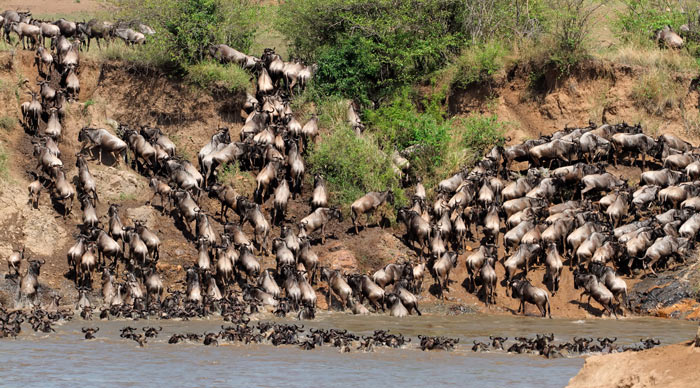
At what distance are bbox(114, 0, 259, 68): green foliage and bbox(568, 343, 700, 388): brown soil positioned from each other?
703 inches

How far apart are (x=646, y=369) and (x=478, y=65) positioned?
1872 cm

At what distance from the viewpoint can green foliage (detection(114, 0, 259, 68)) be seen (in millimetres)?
24891

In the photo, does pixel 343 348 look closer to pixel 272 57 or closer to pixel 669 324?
pixel 669 324

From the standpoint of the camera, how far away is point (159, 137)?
914 inches

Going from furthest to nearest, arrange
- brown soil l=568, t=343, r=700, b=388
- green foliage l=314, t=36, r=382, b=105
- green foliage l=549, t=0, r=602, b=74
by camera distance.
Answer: green foliage l=314, t=36, r=382, b=105, green foliage l=549, t=0, r=602, b=74, brown soil l=568, t=343, r=700, b=388

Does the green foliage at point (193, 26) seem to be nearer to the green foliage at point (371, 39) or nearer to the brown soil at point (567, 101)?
the green foliage at point (371, 39)

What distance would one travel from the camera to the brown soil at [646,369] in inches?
321

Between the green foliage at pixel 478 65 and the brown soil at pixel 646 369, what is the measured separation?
59.0ft

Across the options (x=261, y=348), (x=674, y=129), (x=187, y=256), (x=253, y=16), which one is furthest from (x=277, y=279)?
(x=674, y=129)

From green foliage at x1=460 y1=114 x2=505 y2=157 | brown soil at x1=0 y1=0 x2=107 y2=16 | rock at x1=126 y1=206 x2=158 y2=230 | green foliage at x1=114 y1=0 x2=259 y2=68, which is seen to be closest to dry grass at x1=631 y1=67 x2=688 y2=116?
green foliage at x1=460 y1=114 x2=505 y2=157

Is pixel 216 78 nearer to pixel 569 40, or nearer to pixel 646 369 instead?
pixel 569 40

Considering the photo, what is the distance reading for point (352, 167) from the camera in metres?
22.9

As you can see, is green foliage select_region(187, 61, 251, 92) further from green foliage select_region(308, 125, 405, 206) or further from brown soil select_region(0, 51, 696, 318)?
green foliage select_region(308, 125, 405, 206)

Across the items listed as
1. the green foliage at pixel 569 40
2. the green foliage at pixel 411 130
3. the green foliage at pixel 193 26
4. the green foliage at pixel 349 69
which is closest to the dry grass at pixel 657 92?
the green foliage at pixel 569 40
